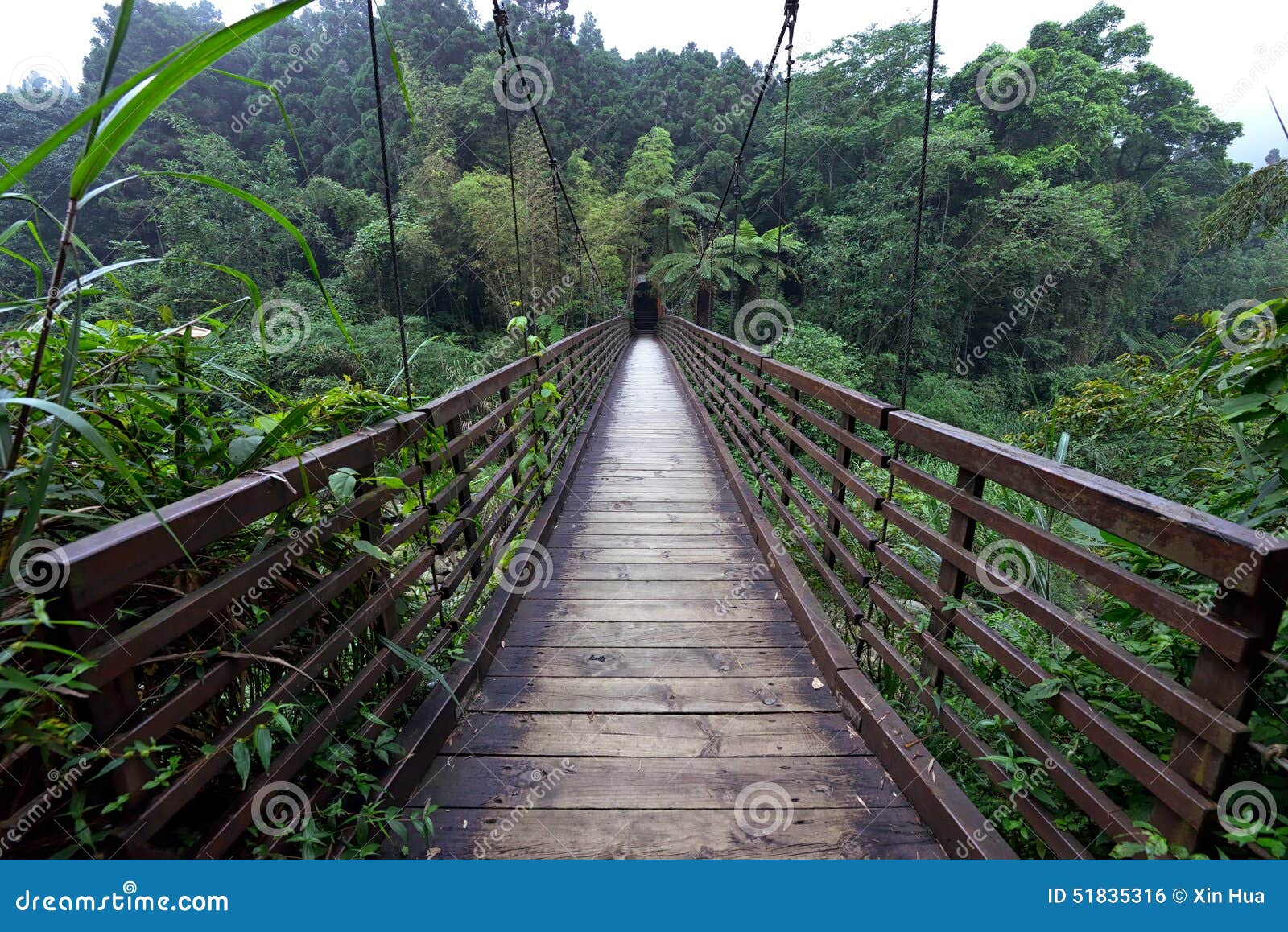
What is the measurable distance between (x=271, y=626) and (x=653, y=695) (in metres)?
1.21

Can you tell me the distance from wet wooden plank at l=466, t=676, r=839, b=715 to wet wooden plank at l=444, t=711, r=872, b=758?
1.4 inches

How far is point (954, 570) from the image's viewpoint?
1513 millimetres

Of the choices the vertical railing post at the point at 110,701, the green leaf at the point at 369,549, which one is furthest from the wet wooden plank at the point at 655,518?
the vertical railing post at the point at 110,701

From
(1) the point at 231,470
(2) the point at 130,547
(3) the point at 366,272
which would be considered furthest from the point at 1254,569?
(3) the point at 366,272

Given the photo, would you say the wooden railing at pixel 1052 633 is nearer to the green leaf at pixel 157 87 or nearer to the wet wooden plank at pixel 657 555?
the wet wooden plank at pixel 657 555

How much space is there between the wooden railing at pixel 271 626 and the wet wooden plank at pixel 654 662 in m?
0.19

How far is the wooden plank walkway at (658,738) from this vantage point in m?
1.40

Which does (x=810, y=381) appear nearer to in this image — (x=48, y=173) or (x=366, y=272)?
(x=366, y=272)

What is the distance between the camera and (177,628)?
923mm

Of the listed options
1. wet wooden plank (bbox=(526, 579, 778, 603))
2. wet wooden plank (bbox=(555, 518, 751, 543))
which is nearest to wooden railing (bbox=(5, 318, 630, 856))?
wet wooden plank (bbox=(526, 579, 778, 603))

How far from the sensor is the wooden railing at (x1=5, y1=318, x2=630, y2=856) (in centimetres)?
85

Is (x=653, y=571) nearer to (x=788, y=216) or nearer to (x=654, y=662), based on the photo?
(x=654, y=662)

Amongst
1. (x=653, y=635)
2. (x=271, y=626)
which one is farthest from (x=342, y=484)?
(x=653, y=635)

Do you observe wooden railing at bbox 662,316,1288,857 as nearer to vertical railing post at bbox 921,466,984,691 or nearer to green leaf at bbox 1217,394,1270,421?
vertical railing post at bbox 921,466,984,691
